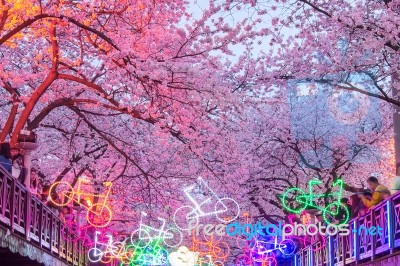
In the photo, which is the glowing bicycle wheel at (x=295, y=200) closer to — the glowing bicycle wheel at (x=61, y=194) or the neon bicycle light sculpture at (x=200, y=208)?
the neon bicycle light sculpture at (x=200, y=208)

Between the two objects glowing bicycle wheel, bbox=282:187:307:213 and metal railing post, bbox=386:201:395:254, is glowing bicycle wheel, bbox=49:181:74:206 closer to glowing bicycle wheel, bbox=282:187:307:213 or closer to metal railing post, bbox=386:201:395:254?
glowing bicycle wheel, bbox=282:187:307:213

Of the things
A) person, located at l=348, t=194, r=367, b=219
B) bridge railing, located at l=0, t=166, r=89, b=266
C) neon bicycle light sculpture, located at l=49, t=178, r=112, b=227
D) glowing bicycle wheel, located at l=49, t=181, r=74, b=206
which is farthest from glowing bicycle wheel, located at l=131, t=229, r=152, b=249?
person, located at l=348, t=194, r=367, b=219

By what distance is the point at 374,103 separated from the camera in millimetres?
33906

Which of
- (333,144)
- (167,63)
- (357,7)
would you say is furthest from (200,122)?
(333,144)

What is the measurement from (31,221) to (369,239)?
7.68 m

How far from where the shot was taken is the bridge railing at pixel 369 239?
13.0m

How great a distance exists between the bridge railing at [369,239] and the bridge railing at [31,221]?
6668 mm

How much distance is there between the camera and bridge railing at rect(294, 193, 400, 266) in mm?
13031

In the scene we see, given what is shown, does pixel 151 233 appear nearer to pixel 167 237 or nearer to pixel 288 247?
pixel 167 237

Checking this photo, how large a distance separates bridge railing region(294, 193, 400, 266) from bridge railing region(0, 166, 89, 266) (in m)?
6.67

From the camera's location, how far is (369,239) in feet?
51.8

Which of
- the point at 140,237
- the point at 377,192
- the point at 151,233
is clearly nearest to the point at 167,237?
the point at 140,237

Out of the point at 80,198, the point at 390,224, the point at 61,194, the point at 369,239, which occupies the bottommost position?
the point at 390,224

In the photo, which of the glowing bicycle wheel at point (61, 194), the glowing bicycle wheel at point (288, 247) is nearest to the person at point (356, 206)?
the glowing bicycle wheel at point (61, 194)
